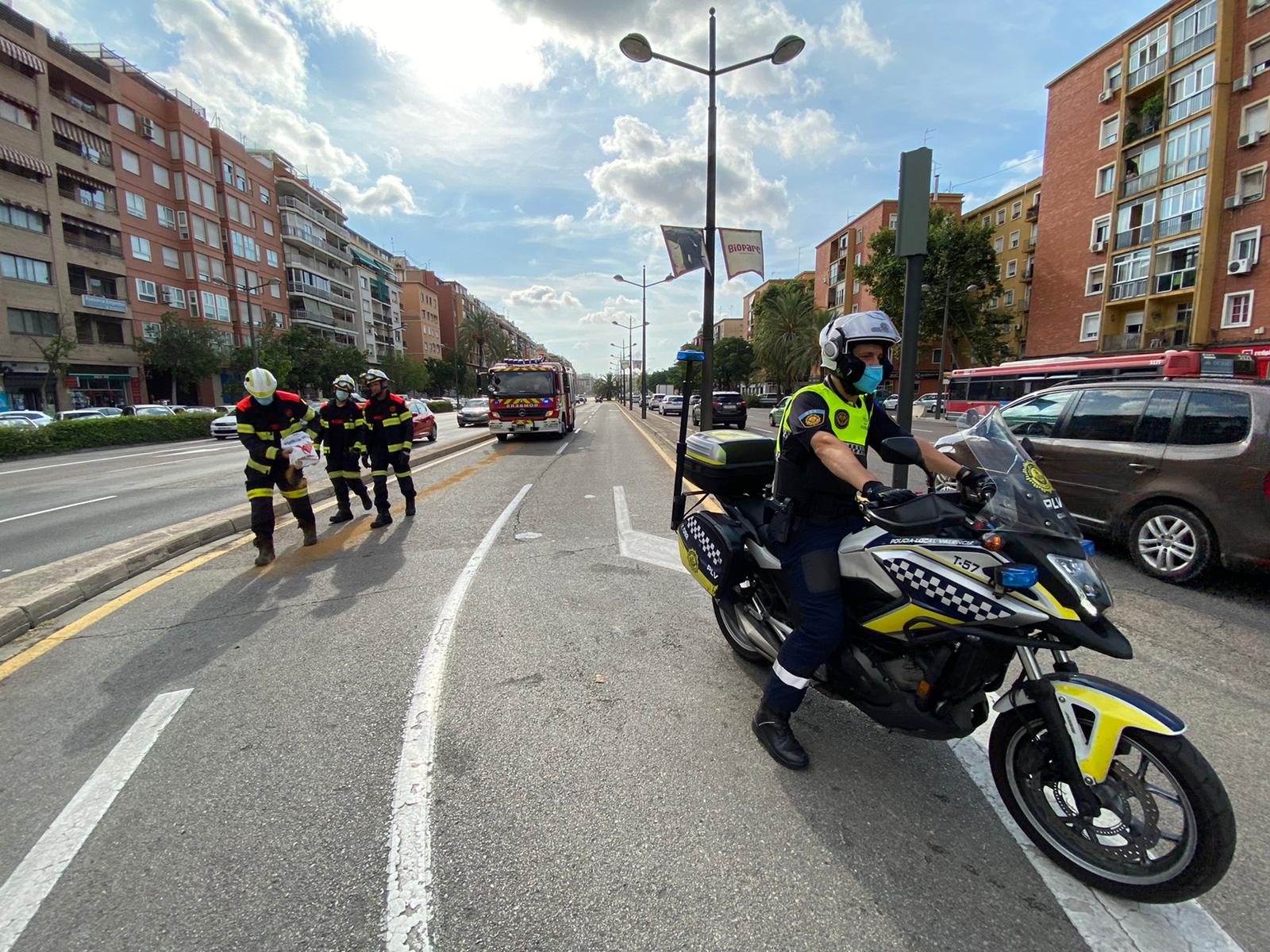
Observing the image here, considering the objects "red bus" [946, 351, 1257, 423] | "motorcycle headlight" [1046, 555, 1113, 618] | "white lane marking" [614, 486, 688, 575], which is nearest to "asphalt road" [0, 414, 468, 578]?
"white lane marking" [614, 486, 688, 575]

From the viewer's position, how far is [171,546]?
6.07 metres

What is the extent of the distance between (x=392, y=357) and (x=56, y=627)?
67536 mm

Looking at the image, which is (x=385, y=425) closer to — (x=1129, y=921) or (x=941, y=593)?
(x=941, y=593)

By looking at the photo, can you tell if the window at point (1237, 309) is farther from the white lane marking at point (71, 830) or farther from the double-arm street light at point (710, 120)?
the white lane marking at point (71, 830)

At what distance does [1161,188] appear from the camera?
102 feet

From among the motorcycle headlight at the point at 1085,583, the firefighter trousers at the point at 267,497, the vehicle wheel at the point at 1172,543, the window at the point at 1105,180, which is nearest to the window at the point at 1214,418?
the vehicle wheel at the point at 1172,543

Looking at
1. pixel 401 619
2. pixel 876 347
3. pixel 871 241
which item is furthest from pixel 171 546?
pixel 871 241

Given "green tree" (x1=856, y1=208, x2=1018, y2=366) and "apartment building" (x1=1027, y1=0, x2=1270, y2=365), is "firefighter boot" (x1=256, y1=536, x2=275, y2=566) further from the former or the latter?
"green tree" (x1=856, y1=208, x2=1018, y2=366)

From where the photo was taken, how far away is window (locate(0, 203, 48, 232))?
30.7 meters

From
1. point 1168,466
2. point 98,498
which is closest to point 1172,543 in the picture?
point 1168,466

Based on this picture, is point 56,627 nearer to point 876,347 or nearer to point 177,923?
point 177,923

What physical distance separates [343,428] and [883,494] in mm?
7045

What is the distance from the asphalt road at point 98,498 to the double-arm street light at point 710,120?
9597mm

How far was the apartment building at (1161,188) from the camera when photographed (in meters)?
27.1
